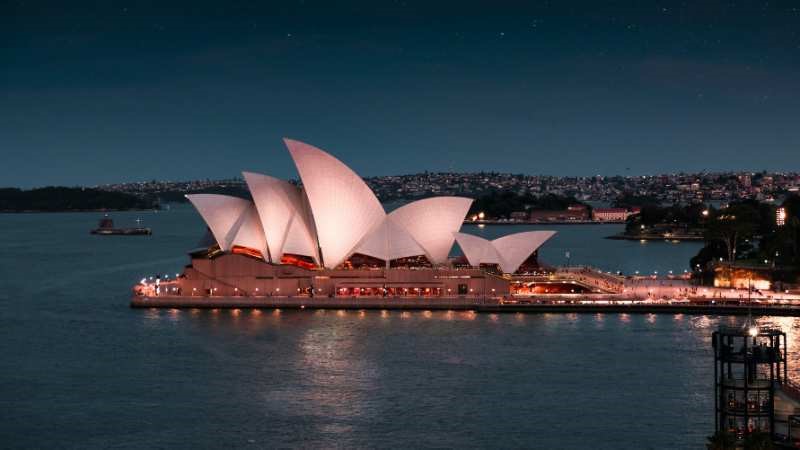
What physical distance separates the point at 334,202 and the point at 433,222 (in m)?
4.37

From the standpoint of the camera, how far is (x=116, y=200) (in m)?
191

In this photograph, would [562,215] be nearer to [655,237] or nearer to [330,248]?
[655,237]

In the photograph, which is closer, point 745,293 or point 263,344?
point 263,344

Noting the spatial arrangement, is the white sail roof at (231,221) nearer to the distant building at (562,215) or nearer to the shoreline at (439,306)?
the shoreline at (439,306)

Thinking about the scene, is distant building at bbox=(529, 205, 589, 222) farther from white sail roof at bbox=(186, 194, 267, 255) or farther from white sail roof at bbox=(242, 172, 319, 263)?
white sail roof at bbox=(242, 172, 319, 263)

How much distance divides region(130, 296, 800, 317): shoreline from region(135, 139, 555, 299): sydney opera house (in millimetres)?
702

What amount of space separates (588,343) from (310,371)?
8.61 meters

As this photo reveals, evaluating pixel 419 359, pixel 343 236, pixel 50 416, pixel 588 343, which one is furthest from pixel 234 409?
pixel 343 236

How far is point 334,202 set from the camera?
130ft

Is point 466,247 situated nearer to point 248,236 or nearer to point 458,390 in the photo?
point 248,236

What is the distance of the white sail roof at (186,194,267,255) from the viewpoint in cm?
4097

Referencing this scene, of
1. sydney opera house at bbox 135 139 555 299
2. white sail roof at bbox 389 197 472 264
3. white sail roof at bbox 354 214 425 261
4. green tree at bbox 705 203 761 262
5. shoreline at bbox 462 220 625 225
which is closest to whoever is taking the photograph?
sydney opera house at bbox 135 139 555 299

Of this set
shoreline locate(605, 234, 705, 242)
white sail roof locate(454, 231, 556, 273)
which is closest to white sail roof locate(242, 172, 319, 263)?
white sail roof locate(454, 231, 556, 273)

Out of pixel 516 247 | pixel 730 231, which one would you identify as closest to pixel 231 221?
pixel 516 247
